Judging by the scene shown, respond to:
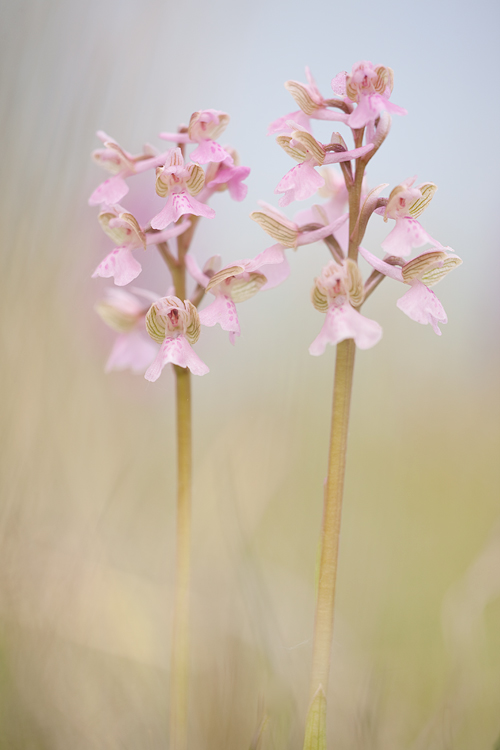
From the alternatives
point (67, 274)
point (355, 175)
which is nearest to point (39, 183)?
point (67, 274)

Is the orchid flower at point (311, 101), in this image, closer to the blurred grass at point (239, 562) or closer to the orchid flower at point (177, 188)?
the orchid flower at point (177, 188)

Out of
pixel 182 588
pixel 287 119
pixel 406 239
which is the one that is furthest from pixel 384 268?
pixel 182 588

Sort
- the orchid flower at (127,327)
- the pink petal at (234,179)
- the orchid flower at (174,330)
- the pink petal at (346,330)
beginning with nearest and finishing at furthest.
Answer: the pink petal at (346,330) < the orchid flower at (174,330) < the pink petal at (234,179) < the orchid flower at (127,327)

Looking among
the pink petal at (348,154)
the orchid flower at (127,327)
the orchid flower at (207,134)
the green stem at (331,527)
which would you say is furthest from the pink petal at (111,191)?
the green stem at (331,527)

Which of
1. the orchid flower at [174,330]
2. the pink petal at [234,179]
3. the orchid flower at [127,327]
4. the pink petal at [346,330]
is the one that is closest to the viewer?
the pink petal at [346,330]

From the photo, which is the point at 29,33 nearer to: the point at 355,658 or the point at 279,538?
the point at 279,538

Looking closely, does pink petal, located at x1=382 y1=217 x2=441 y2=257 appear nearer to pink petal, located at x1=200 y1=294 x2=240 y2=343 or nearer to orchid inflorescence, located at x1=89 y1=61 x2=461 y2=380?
orchid inflorescence, located at x1=89 y1=61 x2=461 y2=380
